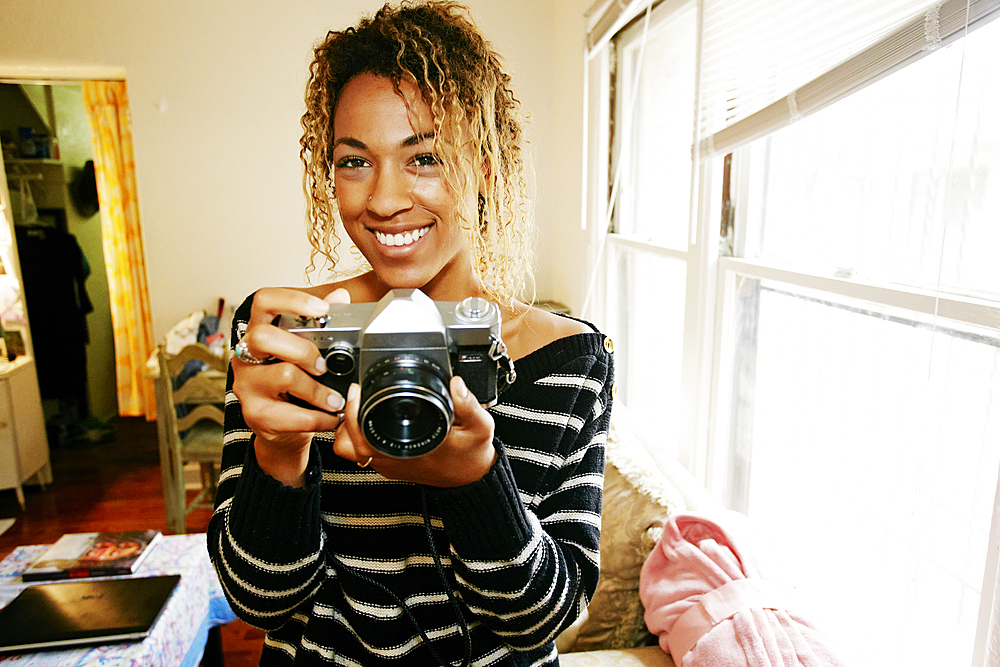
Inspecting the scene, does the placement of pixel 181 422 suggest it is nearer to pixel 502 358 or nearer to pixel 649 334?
pixel 649 334

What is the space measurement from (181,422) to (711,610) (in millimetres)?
2017

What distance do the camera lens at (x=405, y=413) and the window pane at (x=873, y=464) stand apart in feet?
2.26

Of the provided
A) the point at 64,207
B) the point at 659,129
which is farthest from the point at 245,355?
the point at 64,207

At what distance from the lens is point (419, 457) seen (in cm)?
53

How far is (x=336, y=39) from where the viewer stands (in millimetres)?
707

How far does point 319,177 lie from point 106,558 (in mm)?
1244

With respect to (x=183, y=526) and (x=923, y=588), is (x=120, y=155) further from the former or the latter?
(x=923, y=588)

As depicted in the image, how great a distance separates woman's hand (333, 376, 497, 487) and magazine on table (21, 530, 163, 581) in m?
1.29

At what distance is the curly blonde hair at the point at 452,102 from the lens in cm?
67

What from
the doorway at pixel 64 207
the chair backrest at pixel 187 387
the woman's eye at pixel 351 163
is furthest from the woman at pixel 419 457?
the doorway at pixel 64 207

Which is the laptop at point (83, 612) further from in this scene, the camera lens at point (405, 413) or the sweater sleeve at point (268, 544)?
the camera lens at point (405, 413)

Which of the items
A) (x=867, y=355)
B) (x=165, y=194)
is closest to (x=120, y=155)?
(x=165, y=194)

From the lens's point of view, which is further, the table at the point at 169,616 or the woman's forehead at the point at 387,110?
the table at the point at 169,616

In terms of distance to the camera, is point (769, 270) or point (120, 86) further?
point (120, 86)
